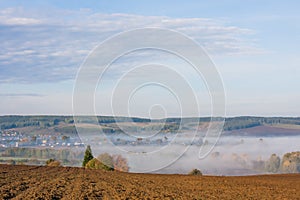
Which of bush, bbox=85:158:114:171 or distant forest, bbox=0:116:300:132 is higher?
distant forest, bbox=0:116:300:132

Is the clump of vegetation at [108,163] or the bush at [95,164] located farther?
the clump of vegetation at [108,163]

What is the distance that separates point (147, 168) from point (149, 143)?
2.88 m

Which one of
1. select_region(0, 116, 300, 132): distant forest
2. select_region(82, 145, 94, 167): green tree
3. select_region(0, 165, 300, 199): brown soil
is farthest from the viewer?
select_region(82, 145, 94, 167): green tree

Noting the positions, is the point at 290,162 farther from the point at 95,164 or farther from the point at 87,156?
the point at 95,164

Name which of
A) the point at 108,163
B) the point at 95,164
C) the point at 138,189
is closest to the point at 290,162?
the point at 108,163

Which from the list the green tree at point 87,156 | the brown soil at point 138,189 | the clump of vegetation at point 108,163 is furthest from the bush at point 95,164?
the brown soil at point 138,189

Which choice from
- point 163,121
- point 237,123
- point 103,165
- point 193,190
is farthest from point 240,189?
point 237,123

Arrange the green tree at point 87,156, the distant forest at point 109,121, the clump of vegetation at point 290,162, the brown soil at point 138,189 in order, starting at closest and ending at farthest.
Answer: the brown soil at point 138,189 → the distant forest at point 109,121 → the green tree at point 87,156 → the clump of vegetation at point 290,162

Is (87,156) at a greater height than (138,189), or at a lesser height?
greater

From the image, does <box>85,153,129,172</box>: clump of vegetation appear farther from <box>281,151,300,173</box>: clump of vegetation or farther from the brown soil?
<box>281,151,300,173</box>: clump of vegetation

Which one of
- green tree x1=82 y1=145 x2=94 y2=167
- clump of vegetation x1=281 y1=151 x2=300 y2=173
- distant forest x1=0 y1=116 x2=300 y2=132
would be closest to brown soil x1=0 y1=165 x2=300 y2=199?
distant forest x1=0 y1=116 x2=300 y2=132

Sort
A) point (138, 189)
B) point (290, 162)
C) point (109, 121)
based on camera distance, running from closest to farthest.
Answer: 1. point (138, 189)
2. point (109, 121)
3. point (290, 162)

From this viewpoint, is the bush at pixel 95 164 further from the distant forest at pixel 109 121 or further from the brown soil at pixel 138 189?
the brown soil at pixel 138 189

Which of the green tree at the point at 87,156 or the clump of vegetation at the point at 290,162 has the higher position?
the green tree at the point at 87,156
